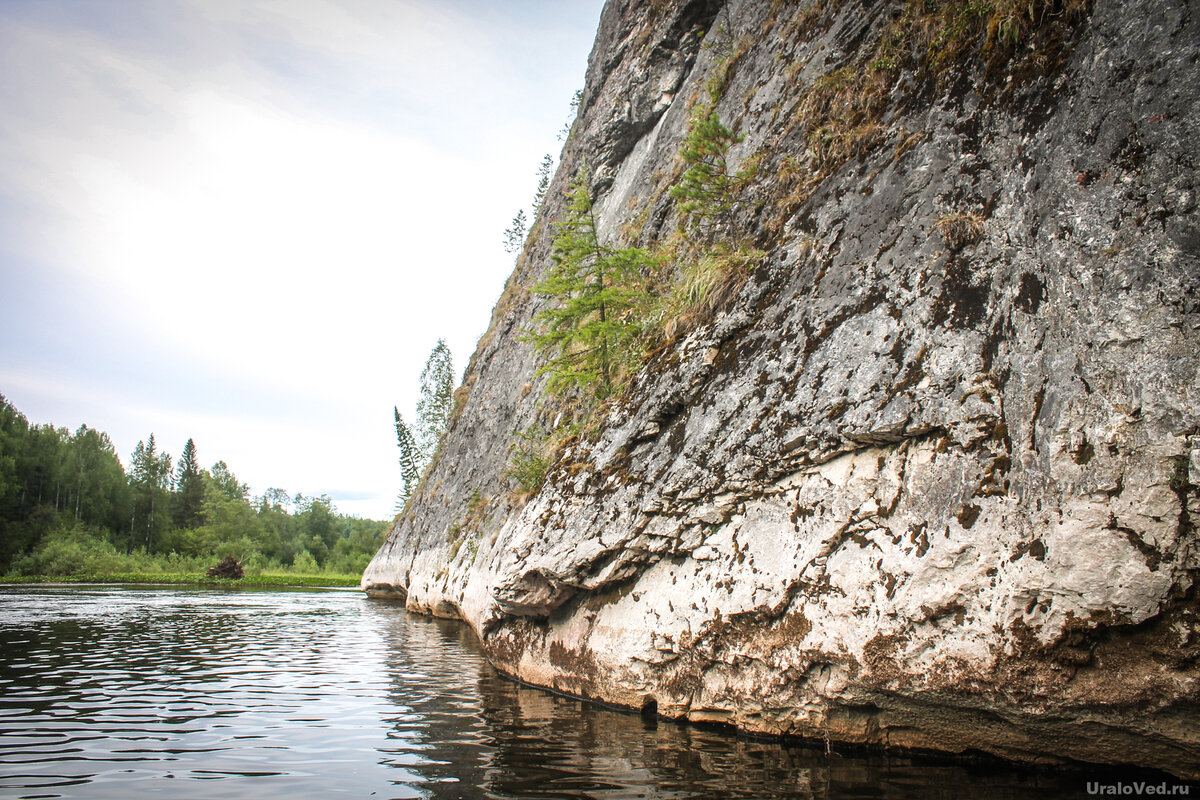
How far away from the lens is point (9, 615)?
1848 centimetres

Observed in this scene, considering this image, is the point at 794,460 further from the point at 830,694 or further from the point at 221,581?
the point at 221,581

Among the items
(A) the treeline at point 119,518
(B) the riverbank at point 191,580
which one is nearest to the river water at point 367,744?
(B) the riverbank at point 191,580

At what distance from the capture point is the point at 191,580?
4700cm

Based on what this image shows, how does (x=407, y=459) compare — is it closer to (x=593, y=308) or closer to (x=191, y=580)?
(x=191, y=580)

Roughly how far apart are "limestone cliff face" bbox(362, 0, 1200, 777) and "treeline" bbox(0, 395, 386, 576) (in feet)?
187

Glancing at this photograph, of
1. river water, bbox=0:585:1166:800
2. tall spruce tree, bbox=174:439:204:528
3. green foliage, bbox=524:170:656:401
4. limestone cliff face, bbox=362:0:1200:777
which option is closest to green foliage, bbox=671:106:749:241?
limestone cliff face, bbox=362:0:1200:777

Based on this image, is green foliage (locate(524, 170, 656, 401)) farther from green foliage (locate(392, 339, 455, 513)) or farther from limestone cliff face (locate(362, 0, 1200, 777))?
green foliage (locate(392, 339, 455, 513))

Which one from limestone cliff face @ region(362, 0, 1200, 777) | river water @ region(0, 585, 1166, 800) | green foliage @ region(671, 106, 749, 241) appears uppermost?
green foliage @ region(671, 106, 749, 241)

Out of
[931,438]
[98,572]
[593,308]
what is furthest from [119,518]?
[931,438]

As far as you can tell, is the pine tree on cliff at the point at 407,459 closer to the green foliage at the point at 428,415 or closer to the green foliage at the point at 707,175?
the green foliage at the point at 428,415

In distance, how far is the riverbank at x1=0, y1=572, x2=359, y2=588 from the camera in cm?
4297

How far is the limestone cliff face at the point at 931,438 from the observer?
4.32 metres

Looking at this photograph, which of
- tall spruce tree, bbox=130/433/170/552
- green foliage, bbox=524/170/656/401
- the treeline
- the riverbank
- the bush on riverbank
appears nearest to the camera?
green foliage, bbox=524/170/656/401

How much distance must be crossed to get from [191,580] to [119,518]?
40.8m
